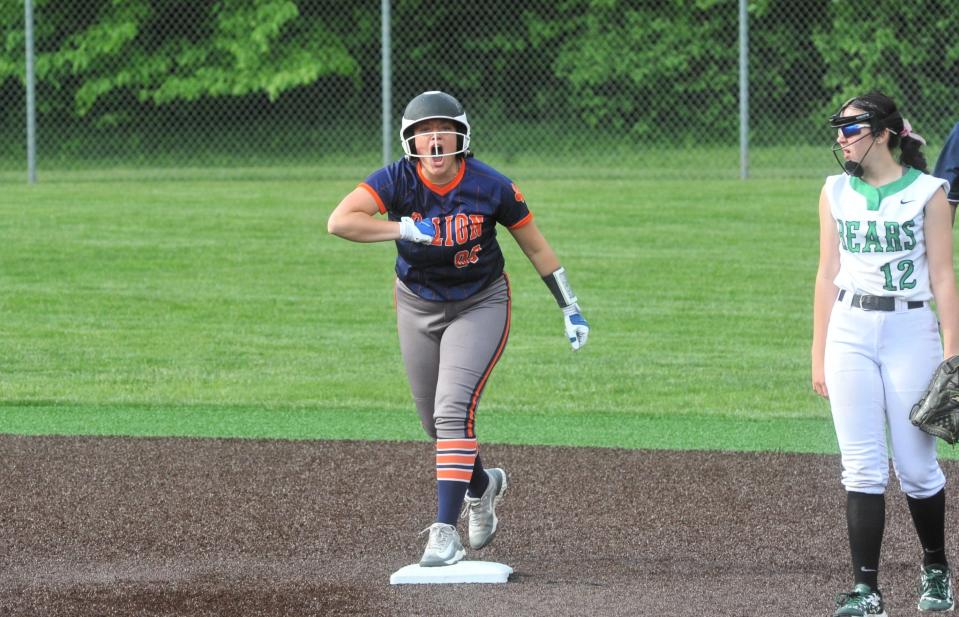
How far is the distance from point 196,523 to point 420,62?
13.6m

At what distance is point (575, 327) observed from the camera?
671 cm

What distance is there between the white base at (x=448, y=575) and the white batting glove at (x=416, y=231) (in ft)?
4.24

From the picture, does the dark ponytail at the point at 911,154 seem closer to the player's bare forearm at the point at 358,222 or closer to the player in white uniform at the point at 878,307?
the player in white uniform at the point at 878,307

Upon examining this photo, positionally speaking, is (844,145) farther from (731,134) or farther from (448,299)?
(731,134)

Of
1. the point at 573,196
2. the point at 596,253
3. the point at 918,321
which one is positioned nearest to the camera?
the point at 918,321

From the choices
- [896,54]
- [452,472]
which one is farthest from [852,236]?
[896,54]

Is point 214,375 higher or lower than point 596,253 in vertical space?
lower

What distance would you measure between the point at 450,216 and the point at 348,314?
7838 millimetres

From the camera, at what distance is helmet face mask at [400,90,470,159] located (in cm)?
607

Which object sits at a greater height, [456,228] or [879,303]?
[456,228]

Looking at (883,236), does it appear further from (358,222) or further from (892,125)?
(358,222)

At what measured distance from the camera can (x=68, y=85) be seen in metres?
20.9

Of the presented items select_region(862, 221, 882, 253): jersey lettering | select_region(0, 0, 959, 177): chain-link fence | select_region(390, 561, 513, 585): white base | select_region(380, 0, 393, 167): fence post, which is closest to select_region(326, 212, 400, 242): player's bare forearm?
select_region(390, 561, 513, 585): white base

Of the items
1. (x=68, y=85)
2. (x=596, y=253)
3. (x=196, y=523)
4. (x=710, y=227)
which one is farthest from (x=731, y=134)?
(x=196, y=523)
